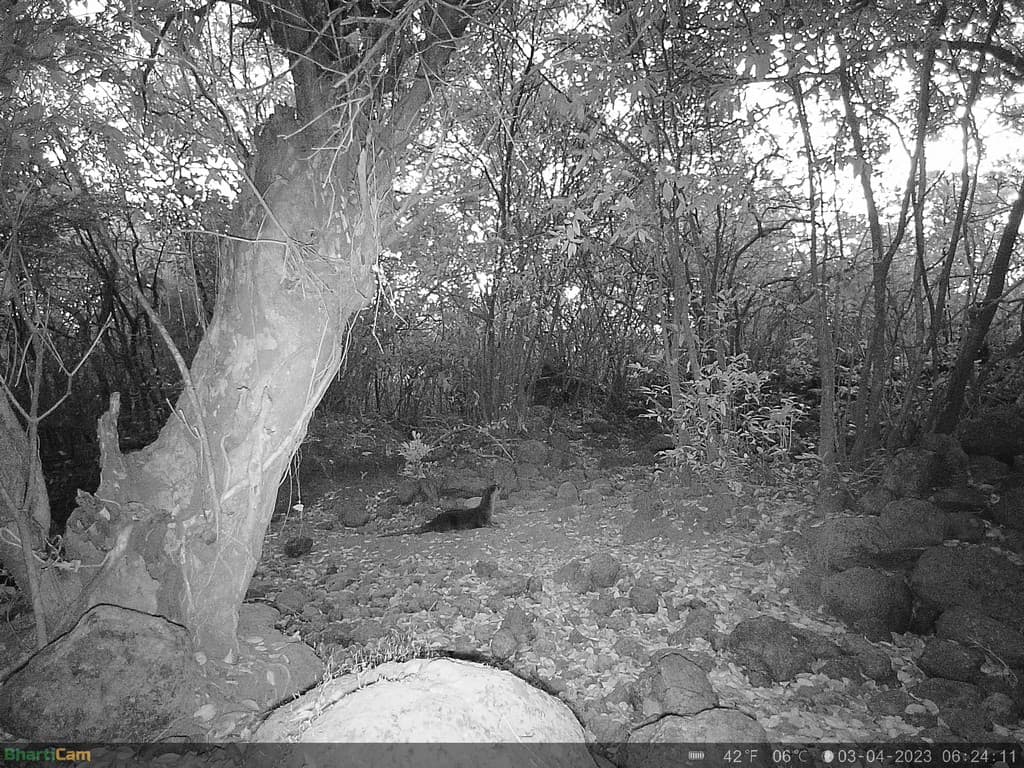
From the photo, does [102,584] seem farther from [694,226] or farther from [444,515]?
[694,226]

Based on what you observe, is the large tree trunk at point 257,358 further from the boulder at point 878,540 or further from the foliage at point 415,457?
the foliage at point 415,457

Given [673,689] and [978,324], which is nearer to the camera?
[673,689]

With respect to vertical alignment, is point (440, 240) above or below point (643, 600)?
above

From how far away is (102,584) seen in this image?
2.29m

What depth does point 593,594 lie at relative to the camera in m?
3.43

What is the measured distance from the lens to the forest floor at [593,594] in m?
2.55

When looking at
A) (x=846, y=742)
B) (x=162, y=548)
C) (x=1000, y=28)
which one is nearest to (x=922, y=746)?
(x=846, y=742)

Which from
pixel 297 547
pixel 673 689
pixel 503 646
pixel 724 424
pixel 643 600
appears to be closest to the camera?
pixel 673 689

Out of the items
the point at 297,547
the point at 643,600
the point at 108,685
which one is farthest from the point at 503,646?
the point at 297,547

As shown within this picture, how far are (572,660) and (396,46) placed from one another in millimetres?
2966

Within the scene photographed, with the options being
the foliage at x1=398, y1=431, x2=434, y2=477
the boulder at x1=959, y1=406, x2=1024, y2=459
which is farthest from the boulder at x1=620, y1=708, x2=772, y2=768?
the foliage at x1=398, y1=431, x2=434, y2=477

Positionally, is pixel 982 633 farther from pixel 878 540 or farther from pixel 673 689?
pixel 673 689

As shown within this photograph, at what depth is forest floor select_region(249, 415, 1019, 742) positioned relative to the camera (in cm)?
255

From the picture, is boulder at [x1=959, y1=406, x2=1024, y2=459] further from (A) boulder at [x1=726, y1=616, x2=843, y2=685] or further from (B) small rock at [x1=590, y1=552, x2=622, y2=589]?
(B) small rock at [x1=590, y1=552, x2=622, y2=589]
